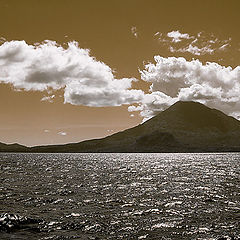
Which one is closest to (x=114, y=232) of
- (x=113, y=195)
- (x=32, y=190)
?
(x=113, y=195)

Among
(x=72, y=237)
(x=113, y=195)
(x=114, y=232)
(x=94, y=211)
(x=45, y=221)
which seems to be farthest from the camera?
(x=113, y=195)

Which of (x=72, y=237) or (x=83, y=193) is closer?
(x=72, y=237)

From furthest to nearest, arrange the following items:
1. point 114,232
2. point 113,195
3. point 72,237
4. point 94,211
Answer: point 113,195 → point 94,211 → point 114,232 → point 72,237

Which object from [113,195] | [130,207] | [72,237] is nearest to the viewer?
[72,237]

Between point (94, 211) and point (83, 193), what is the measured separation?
54.2 feet

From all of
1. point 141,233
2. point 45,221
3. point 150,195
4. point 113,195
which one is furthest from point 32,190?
point 141,233

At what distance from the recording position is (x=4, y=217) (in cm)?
3425

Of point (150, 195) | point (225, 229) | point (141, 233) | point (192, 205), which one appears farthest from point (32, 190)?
point (225, 229)

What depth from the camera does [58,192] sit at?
5731 cm

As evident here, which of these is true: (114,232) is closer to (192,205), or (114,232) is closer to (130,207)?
(130,207)

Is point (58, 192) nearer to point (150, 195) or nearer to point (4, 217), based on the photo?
point (150, 195)

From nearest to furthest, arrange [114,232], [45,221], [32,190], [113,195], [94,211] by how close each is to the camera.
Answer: [114,232], [45,221], [94,211], [113,195], [32,190]

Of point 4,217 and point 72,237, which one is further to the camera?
point 4,217

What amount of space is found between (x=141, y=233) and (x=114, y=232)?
2601mm
